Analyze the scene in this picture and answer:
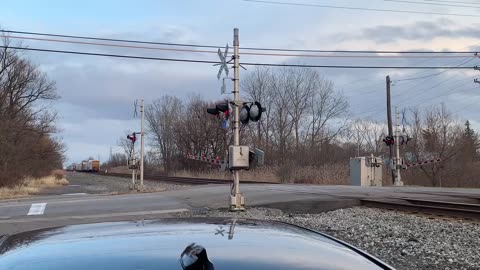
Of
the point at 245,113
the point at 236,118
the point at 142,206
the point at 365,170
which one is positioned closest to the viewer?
the point at 245,113

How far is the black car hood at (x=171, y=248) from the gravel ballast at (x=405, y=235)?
5890 millimetres

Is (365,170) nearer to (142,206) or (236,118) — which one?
(142,206)

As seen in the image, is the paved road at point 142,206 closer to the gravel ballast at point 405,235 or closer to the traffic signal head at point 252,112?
the gravel ballast at point 405,235

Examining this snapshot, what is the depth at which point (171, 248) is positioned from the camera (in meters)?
2.35

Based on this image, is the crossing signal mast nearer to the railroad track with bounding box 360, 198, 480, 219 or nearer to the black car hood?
the railroad track with bounding box 360, 198, 480, 219

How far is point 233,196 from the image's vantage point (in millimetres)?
16859

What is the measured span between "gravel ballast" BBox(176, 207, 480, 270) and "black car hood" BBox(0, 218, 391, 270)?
5.89m

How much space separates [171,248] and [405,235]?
1011 cm

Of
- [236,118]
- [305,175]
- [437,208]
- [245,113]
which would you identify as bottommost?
[437,208]

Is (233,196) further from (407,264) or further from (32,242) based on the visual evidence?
(32,242)

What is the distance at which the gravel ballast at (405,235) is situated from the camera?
897 cm

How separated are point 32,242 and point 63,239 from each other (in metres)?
0.16

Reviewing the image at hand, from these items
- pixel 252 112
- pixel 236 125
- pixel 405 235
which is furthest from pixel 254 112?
pixel 405 235

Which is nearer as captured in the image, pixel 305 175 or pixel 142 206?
pixel 142 206
